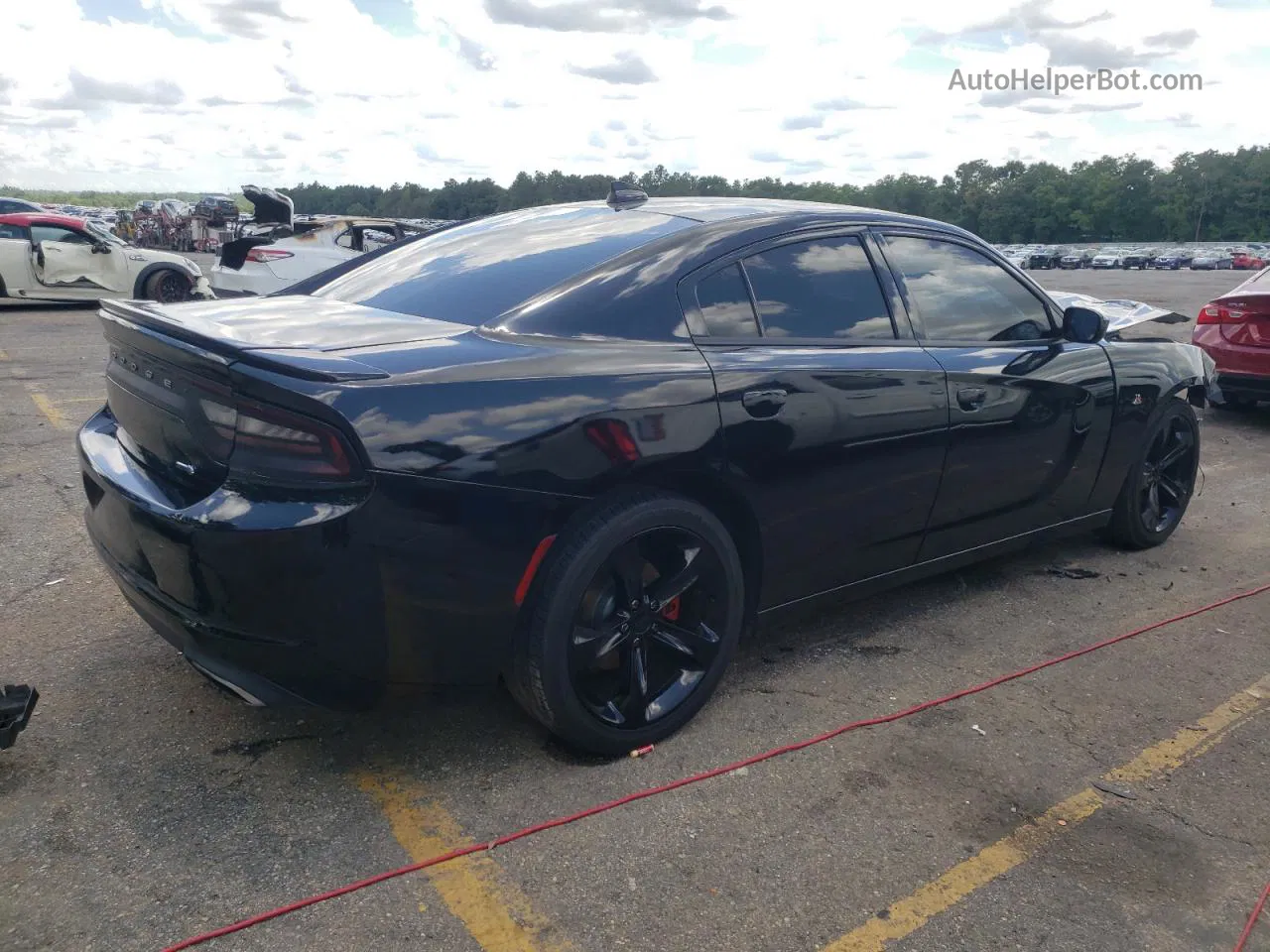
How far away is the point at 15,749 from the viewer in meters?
2.79

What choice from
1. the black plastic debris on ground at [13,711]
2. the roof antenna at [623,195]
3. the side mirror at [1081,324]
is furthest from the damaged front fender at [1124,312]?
the black plastic debris on ground at [13,711]

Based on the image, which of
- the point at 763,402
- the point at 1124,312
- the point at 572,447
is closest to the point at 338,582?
the point at 572,447

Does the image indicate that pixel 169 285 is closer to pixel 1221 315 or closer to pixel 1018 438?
pixel 1221 315

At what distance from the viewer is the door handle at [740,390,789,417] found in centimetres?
295

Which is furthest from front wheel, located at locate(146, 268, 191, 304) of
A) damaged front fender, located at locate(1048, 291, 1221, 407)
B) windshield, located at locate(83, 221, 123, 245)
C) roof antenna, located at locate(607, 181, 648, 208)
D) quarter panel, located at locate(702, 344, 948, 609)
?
quarter panel, located at locate(702, 344, 948, 609)

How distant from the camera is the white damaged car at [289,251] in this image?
38.3ft

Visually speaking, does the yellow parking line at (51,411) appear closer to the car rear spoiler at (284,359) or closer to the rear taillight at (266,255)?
the rear taillight at (266,255)

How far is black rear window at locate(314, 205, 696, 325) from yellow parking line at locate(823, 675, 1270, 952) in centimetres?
185

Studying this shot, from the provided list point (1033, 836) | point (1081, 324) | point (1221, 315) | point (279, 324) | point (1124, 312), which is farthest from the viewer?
point (1221, 315)

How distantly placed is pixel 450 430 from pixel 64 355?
9.31 metres

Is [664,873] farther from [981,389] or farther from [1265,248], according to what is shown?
[1265,248]

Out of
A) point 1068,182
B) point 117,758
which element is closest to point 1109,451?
point 117,758

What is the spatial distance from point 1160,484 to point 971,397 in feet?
6.00

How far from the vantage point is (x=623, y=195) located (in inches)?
150
